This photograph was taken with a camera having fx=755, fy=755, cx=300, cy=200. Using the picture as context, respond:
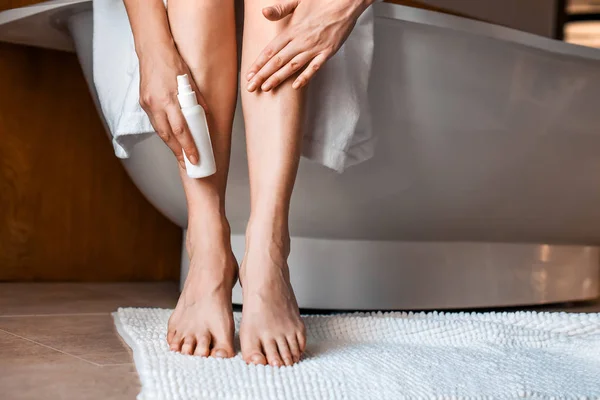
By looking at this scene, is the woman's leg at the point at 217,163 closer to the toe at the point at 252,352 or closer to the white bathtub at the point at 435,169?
the toe at the point at 252,352

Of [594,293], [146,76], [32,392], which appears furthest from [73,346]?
[594,293]

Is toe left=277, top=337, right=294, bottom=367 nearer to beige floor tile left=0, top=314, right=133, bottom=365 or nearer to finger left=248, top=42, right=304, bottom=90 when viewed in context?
beige floor tile left=0, top=314, right=133, bottom=365

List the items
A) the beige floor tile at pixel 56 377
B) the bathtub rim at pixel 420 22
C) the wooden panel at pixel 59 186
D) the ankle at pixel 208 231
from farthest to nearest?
the wooden panel at pixel 59 186 < the bathtub rim at pixel 420 22 < the ankle at pixel 208 231 < the beige floor tile at pixel 56 377

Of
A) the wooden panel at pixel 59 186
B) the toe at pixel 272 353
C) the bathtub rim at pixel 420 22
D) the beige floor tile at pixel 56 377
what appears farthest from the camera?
the wooden panel at pixel 59 186

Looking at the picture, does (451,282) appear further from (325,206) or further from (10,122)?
(10,122)

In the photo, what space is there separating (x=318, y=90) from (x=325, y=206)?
1.07ft

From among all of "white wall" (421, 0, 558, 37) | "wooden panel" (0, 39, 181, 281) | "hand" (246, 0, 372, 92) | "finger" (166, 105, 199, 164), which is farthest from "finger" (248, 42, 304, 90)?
"white wall" (421, 0, 558, 37)

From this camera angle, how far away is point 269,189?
923 mm

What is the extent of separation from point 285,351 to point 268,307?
2.4 inches

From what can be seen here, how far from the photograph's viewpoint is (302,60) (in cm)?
92

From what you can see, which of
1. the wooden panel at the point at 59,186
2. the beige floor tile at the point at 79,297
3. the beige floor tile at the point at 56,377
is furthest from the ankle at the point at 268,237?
the wooden panel at the point at 59,186

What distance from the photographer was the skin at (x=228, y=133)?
898 mm

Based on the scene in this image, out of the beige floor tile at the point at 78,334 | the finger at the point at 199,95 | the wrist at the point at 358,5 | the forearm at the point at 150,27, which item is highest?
the wrist at the point at 358,5

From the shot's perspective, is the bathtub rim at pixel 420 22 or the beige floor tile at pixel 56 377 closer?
the beige floor tile at pixel 56 377
